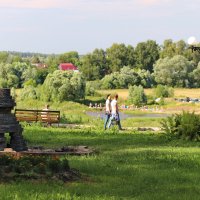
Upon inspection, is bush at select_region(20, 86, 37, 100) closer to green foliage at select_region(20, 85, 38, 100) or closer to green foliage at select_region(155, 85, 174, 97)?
green foliage at select_region(20, 85, 38, 100)

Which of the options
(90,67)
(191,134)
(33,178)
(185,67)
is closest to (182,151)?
(191,134)

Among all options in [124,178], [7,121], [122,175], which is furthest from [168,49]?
[124,178]

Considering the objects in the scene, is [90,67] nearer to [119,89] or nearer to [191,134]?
[119,89]

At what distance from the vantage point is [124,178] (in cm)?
1209

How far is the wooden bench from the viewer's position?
2978cm

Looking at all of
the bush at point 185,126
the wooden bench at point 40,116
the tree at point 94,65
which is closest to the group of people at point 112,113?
the wooden bench at point 40,116

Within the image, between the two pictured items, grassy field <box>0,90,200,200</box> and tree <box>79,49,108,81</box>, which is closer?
grassy field <box>0,90,200,200</box>

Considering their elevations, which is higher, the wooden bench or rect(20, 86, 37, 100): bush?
rect(20, 86, 37, 100): bush

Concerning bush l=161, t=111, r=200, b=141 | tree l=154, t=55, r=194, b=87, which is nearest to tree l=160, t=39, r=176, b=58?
tree l=154, t=55, r=194, b=87

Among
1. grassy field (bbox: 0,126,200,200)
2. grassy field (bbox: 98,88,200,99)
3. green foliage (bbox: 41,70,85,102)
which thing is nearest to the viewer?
grassy field (bbox: 0,126,200,200)

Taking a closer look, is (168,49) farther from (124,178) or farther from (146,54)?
(124,178)

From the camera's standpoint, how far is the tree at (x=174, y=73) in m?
105

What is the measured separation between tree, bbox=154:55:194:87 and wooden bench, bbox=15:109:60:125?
74.9 metres

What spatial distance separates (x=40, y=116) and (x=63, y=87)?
4497 centimetres
